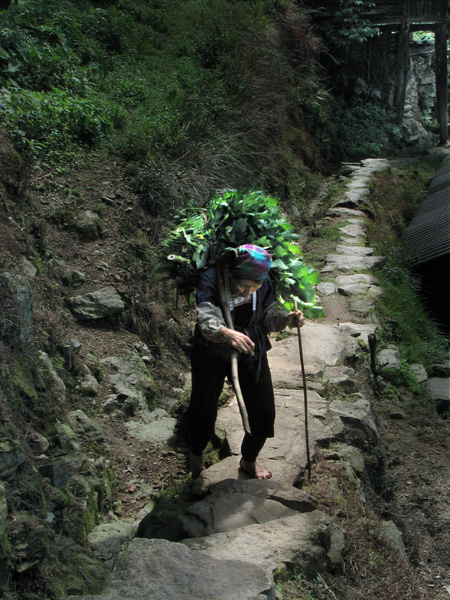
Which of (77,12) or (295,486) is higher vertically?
(77,12)

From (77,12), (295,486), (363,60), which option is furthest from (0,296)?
(363,60)

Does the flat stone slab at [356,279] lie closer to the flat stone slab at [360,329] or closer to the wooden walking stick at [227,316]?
the flat stone slab at [360,329]

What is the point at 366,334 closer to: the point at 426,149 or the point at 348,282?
the point at 348,282

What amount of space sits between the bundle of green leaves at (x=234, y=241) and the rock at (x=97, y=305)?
177 cm

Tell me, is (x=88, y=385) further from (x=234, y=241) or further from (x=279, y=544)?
(x=279, y=544)

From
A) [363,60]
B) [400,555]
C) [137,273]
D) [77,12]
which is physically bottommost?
[400,555]

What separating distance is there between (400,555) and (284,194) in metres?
7.95

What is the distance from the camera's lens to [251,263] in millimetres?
3625

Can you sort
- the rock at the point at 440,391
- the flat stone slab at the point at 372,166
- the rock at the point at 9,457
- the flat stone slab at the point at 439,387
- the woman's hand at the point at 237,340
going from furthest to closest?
the flat stone slab at the point at 372,166 < the flat stone slab at the point at 439,387 < the rock at the point at 440,391 < the woman's hand at the point at 237,340 < the rock at the point at 9,457

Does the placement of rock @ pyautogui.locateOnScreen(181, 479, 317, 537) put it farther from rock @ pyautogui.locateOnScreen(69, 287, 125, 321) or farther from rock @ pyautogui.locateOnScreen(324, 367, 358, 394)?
rock @ pyautogui.locateOnScreen(69, 287, 125, 321)

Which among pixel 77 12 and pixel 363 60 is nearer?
pixel 77 12

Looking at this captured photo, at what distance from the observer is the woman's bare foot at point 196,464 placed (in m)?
4.11

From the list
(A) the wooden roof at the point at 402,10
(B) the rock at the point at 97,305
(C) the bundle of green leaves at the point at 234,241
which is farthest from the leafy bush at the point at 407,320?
(A) the wooden roof at the point at 402,10

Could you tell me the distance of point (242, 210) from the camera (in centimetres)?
394
